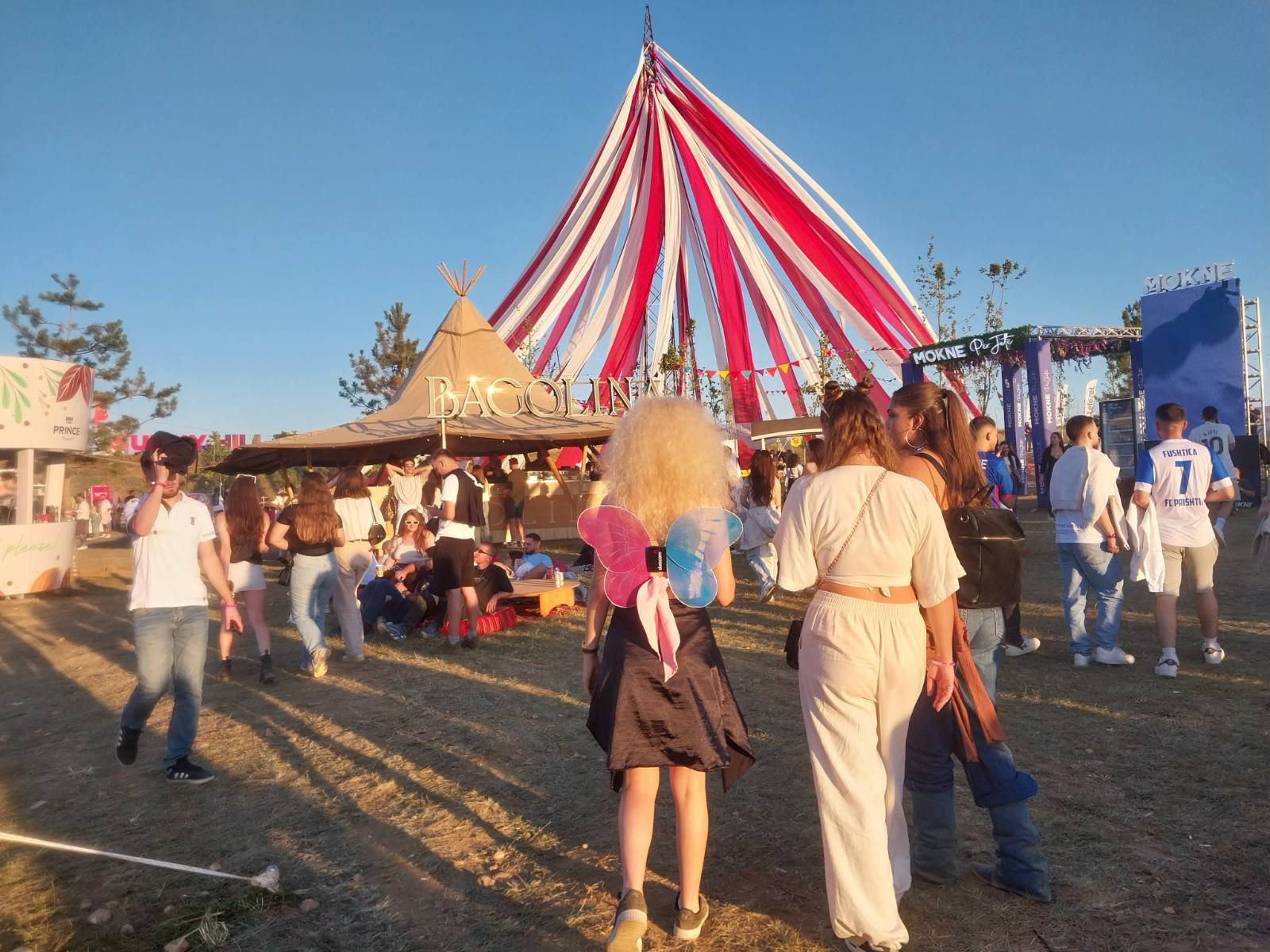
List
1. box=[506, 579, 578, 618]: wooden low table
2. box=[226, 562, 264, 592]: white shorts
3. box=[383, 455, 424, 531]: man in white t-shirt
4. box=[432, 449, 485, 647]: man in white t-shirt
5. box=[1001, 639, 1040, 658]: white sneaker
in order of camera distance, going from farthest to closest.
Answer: box=[383, 455, 424, 531]: man in white t-shirt, box=[506, 579, 578, 618]: wooden low table, box=[432, 449, 485, 647]: man in white t-shirt, box=[226, 562, 264, 592]: white shorts, box=[1001, 639, 1040, 658]: white sneaker

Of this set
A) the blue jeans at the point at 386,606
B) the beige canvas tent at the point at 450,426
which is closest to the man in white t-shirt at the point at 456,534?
the blue jeans at the point at 386,606

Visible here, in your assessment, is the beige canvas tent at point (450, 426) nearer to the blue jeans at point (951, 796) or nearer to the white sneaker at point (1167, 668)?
the white sneaker at point (1167, 668)

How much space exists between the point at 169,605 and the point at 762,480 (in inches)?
245

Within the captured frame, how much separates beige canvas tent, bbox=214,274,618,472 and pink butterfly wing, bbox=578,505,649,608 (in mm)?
10644

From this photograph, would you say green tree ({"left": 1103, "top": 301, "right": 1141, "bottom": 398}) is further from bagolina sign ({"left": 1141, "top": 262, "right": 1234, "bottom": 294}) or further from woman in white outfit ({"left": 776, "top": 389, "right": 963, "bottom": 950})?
woman in white outfit ({"left": 776, "top": 389, "right": 963, "bottom": 950})

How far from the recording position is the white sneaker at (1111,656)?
18.4 ft

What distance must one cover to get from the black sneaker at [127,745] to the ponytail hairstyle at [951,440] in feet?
14.1

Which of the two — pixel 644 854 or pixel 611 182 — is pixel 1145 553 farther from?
pixel 611 182

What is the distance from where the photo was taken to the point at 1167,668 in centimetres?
528

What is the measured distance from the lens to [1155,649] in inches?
236

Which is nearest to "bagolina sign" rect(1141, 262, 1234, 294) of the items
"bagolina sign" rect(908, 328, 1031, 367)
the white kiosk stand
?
"bagolina sign" rect(908, 328, 1031, 367)

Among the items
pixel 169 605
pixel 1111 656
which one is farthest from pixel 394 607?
pixel 1111 656

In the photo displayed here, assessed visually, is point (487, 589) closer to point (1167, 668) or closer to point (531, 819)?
point (531, 819)

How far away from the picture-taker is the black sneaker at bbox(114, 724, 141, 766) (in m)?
4.39
